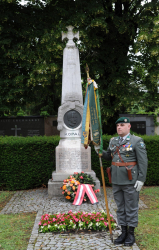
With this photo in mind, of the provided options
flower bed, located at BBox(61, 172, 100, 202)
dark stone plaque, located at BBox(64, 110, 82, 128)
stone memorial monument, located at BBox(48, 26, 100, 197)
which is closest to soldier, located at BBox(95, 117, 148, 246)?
flower bed, located at BBox(61, 172, 100, 202)

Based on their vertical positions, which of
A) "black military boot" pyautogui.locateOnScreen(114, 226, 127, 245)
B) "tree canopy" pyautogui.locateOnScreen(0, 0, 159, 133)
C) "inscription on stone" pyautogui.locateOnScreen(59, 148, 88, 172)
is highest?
"tree canopy" pyautogui.locateOnScreen(0, 0, 159, 133)

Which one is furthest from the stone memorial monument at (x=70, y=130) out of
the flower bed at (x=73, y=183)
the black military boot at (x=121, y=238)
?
the black military boot at (x=121, y=238)

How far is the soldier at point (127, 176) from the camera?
4.12 metres

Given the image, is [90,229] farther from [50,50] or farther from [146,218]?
[50,50]

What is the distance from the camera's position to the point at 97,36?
11.4m

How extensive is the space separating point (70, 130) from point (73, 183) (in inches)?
67.8

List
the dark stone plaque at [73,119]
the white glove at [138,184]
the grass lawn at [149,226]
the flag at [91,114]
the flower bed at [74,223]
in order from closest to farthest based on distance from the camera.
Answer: the white glove at [138,184], the grass lawn at [149,226], the flower bed at [74,223], the flag at [91,114], the dark stone plaque at [73,119]

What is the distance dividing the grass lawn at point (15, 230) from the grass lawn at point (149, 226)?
191 cm

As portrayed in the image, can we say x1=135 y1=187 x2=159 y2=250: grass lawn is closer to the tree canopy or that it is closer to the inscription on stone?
the inscription on stone

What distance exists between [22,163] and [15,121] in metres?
6.71

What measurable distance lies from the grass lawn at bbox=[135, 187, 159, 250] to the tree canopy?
4.95 meters

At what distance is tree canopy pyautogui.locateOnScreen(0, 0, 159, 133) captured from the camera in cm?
1078

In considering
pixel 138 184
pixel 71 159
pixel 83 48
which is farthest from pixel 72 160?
pixel 83 48

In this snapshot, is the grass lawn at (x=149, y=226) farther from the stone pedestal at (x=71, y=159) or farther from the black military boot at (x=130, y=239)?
the stone pedestal at (x=71, y=159)
